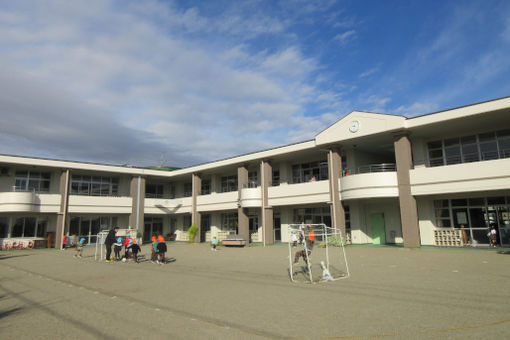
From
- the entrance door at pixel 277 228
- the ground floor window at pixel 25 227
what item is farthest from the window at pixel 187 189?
the ground floor window at pixel 25 227

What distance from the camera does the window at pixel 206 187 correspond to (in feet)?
120

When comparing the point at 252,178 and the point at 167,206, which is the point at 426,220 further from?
the point at 167,206

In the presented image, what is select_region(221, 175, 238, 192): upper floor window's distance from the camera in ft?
113

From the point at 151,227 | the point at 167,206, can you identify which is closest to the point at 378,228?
the point at 167,206

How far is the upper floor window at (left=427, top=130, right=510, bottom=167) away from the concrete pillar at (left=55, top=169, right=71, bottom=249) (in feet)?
93.1

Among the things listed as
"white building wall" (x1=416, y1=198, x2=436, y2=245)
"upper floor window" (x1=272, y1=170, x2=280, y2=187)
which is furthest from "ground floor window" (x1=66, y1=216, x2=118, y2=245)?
"white building wall" (x1=416, y1=198, x2=436, y2=245)

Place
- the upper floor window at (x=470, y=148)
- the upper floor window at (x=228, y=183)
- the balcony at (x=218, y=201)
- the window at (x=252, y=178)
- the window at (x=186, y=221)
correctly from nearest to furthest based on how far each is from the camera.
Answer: the upper floor window at (x=470, y=148) → the balcony at (x=218, y=201) → the window at (x=252, y=178) → the upper floor window at (x=228, y=183) → the window at (x=186, y=221)

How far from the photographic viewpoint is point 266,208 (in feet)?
92.4

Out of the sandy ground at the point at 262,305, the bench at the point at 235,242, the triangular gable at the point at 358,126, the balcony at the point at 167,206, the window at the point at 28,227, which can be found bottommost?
the sandy ground at the point at 262,305

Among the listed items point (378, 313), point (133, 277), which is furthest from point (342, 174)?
point (378, 313)

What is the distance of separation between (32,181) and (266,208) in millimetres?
20489

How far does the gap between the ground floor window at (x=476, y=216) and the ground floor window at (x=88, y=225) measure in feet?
94.7

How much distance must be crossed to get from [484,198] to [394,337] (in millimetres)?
18260

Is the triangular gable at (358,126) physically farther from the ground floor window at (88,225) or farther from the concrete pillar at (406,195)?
the ground floor window at (88,225)
